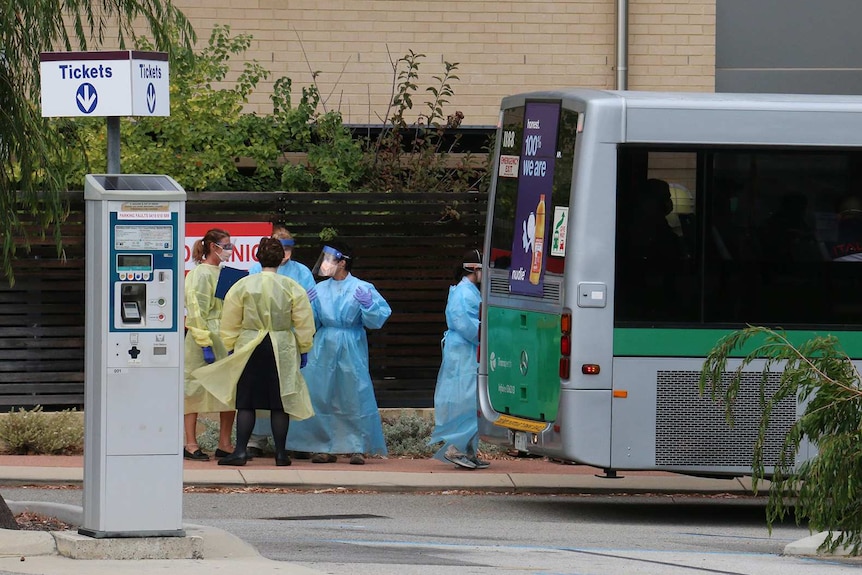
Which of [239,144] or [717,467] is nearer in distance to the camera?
[717,467]

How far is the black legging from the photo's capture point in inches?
502

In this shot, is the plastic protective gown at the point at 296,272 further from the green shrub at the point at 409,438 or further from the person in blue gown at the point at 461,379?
the green shrub at the point at 409,438

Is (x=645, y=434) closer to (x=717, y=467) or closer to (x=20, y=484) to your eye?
(x=717, y=467)

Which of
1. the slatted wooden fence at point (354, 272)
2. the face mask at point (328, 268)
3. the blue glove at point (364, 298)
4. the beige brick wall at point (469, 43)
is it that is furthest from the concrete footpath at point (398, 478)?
the beige brick wall at point (469, 43)

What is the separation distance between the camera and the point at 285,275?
529 inches

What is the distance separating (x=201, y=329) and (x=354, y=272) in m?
2.77

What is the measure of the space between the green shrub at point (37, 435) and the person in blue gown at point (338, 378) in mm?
2020

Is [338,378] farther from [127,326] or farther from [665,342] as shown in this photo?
[127,326]

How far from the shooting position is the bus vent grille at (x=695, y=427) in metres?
10.6

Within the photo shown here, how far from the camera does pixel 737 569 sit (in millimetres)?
8523

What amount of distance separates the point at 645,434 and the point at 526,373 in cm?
110

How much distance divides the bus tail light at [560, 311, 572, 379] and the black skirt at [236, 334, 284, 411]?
9.97ft

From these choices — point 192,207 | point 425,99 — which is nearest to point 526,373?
Result: point 192,207

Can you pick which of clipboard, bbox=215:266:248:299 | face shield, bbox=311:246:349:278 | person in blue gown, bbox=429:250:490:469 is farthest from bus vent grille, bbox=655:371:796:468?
clipboard, bbox=215:266:248:299
